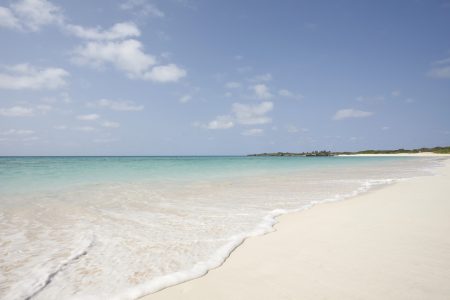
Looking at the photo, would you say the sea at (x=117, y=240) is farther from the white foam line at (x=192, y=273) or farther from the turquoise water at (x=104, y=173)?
the turquoise water at (x=104, y=173)

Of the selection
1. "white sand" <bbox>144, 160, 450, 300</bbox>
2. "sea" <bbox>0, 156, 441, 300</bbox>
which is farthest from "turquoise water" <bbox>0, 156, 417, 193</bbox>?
"white sand" <bbox>144, 160, 450, 300</bbox>

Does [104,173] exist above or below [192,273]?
above

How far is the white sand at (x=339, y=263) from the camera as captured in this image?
9.81 ft

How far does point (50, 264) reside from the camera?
152 inches

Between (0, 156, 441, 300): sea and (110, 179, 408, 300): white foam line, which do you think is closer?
(110, 179, 408, 300): white foam line

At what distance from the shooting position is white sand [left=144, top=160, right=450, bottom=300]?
2.99m

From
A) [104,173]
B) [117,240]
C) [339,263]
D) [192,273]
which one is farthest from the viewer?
[104,173]

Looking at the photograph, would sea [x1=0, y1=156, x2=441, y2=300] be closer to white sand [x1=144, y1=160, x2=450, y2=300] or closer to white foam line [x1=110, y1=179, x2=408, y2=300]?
white foam line [x1=110, y1=179, x2=408, y2=300]

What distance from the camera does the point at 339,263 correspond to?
3.67 m

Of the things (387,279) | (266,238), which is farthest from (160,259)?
(387,279)

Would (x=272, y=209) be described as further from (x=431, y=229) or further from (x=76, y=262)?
(x=76, y=262)

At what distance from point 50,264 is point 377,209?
7.35 meters

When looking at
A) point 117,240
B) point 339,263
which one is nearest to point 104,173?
point 117,240

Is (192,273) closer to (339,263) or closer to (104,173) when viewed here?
(339,263)
